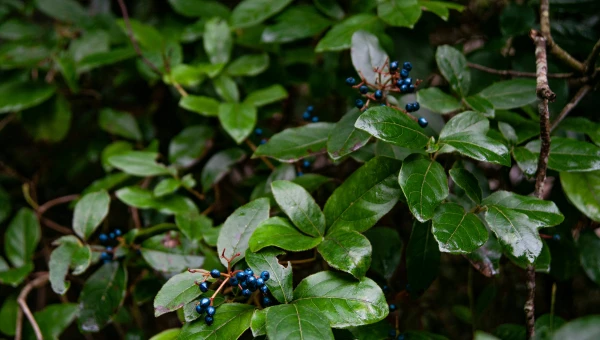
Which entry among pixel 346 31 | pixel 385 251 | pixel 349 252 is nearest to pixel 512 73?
pixel 346 31

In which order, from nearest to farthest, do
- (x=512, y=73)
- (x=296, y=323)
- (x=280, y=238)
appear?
(x=296, y=323), (x=280, y=238), (x=512, y=73)

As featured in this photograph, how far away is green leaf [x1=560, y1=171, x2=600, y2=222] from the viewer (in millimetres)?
888

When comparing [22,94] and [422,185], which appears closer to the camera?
[422,185]

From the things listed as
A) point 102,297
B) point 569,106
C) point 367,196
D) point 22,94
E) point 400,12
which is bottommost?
point 102,297

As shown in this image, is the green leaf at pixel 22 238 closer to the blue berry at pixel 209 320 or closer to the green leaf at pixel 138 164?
the green leaf at pixel 138 164

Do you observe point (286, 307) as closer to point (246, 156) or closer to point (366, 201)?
point (366, 201)

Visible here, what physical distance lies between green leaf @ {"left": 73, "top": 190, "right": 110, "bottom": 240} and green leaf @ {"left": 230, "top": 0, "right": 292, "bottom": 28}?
1.93 feet

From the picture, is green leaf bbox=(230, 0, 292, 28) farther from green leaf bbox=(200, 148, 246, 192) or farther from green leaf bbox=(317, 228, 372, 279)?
green leaf bbox=(317, 228, 372, 279)

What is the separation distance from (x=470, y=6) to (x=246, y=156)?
2.87ft

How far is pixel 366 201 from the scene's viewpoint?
80cm

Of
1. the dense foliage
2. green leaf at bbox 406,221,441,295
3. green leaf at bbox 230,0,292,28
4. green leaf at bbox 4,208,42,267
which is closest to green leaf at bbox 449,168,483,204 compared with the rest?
the dense foliage

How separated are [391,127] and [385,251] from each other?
30 centimetres

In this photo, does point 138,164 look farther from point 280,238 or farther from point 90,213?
point 280,238

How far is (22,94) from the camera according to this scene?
1.42 metres
